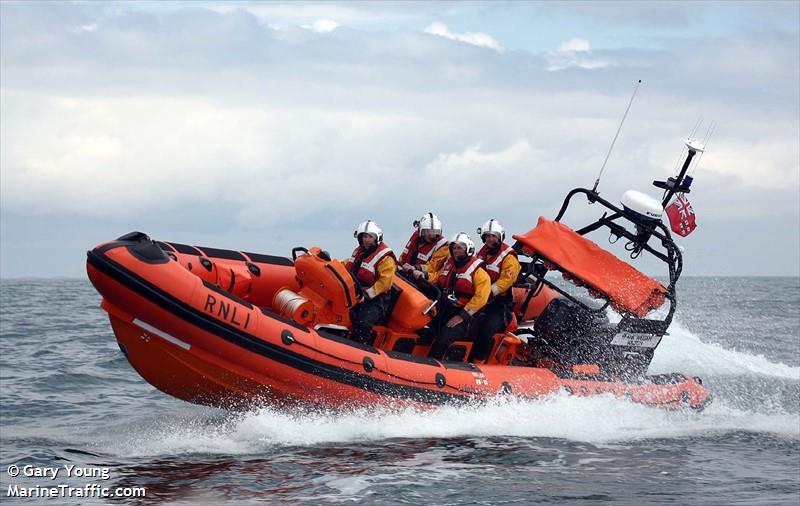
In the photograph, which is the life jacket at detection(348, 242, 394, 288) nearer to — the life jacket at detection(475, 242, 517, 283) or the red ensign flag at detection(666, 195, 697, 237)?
the life jacket at detection(475, 242, 517, 283)

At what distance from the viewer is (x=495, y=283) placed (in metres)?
9.78

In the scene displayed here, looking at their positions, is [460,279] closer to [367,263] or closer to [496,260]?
[496,260]

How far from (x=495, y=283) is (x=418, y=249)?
1.11 m

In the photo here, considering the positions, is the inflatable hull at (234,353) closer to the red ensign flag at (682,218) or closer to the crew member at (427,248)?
the crew member at (427,248)

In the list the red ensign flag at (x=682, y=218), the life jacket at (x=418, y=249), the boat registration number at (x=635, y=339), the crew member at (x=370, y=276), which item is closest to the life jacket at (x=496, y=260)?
the life jacket at (x=418, y=249)

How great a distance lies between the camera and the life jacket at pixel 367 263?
9289 millimetres

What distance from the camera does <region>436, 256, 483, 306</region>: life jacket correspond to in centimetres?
962

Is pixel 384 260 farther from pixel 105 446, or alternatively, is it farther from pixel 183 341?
pixel 105 446

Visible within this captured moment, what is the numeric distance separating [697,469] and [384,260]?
3.36 meters

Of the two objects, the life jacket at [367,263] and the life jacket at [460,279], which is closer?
the life jacket at [367,263]

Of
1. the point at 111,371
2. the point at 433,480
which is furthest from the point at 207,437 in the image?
the point at 111,371

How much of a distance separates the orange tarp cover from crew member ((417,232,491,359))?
0.72 m

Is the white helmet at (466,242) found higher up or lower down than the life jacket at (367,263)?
higher up

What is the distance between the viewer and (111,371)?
13.6 m
